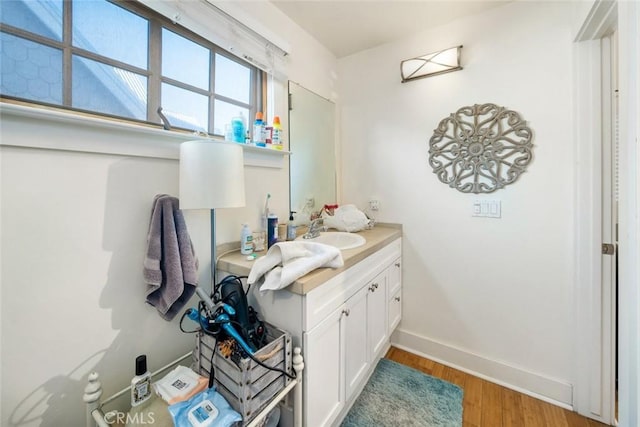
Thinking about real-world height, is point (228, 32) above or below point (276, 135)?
above

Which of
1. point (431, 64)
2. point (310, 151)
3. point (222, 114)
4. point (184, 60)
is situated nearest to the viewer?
point (184, 60)

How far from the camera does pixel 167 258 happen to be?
1.01 meters

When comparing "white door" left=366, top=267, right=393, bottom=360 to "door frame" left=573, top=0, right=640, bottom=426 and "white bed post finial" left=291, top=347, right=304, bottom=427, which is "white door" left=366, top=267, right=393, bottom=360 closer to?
"white bed post finial" left=291, top=347, right=304, bottom=427

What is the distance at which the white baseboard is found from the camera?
4.92ft

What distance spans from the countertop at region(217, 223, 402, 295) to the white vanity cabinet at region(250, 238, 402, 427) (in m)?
0.03

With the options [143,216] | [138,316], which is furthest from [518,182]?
[138,316]

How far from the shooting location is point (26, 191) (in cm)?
79

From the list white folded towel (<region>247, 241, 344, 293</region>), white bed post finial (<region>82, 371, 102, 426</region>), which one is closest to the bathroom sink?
white folded towel (<region>247, 241, 344, 293</region>)

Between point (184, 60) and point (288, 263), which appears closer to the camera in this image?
point (288, 263)

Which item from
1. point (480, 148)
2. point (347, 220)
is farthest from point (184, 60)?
point (480, 148)

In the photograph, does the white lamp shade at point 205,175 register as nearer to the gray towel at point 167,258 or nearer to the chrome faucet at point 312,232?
the gray towel at point 167,258

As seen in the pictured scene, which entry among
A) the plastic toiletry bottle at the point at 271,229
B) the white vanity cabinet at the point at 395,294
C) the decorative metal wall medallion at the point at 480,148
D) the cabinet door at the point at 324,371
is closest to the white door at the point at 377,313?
the white vanity cabinet at the point at 395,294

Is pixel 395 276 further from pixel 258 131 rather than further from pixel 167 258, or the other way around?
pixel 167 258

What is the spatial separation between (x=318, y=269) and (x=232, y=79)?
4.04ft
